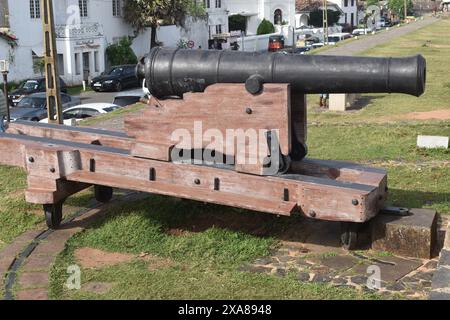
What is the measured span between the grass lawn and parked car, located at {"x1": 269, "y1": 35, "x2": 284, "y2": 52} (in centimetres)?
3721

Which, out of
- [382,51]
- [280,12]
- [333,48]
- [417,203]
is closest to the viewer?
[417,203]

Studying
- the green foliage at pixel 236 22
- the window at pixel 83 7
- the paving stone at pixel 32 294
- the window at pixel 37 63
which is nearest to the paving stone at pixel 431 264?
the paving stone at pixel 32 294

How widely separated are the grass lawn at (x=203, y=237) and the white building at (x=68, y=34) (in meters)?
20.7

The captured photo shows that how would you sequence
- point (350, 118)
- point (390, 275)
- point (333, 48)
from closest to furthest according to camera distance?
point (390, 275), point (350, 118), point (333, 48)

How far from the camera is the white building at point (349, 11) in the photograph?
73213 millimetres

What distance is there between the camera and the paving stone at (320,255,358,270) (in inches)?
202

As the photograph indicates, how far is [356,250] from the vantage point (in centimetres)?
539

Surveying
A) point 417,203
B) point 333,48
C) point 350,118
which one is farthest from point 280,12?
point 417,203

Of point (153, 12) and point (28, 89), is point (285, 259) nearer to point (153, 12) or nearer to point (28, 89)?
point (28, 89)

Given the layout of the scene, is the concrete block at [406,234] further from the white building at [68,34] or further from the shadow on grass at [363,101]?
the white building at [68,34]

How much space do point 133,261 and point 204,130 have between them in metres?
1.18

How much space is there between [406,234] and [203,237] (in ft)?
5.45

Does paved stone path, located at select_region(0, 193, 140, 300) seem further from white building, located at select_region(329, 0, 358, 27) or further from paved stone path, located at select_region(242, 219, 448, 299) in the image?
white building, located at select_region(329, 0, 358, 27)

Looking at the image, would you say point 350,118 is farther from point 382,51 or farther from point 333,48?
point 333,48
